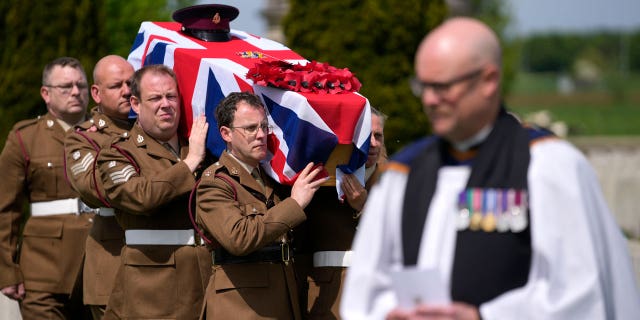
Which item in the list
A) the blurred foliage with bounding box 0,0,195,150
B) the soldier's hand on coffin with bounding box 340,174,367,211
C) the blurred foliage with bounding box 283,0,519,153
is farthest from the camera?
the blurred foliage with bounding box 283,0,519,153

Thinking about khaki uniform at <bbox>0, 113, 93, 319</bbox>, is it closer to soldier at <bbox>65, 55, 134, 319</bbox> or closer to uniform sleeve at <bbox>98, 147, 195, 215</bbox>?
soldier at <bbox>65, 55, 134, 319</bbox>

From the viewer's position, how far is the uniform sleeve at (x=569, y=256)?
341cm

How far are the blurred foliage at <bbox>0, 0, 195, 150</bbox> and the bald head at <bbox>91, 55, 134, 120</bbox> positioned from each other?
3022mm

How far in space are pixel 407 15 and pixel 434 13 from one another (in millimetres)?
338

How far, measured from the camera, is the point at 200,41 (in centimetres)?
653

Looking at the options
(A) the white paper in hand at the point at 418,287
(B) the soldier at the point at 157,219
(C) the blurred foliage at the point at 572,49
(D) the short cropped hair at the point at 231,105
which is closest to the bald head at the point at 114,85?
(B) the soldier at the point at 157,219

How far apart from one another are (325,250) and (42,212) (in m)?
2.37

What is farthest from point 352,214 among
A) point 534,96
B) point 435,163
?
point 534,96

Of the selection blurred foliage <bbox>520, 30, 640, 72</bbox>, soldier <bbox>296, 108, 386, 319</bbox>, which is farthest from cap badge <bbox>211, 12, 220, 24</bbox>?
blurred foliage <bbox>520, 30, 640, 72</bbox>

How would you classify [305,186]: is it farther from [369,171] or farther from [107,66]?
[107,66]

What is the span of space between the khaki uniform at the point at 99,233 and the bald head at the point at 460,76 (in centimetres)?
343

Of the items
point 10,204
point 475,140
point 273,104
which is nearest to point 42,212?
point 10,204

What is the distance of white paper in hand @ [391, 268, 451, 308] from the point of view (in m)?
3.41

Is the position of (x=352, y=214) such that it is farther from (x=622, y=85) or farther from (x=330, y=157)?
(x=622, y=85)
